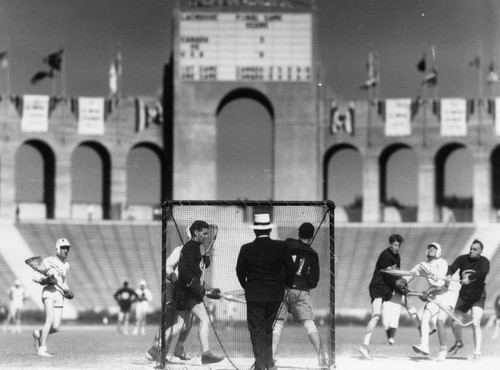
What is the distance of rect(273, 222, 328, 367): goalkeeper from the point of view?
14664mm

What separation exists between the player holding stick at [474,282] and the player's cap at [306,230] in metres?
2.97

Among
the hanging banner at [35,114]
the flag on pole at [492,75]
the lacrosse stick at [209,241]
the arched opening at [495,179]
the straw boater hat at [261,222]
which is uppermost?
the flag on pole at [492,75]

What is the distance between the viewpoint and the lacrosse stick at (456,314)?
16828 mm

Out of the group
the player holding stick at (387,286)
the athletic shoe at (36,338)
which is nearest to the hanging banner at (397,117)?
the player holding stick at (387,286)

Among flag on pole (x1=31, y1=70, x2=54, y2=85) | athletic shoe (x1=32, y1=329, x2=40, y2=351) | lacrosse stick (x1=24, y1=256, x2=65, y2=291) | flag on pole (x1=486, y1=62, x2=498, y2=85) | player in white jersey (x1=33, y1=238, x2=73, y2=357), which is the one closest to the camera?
lacrosse stick (x1=24, y1=256, x2=65, y2=291)

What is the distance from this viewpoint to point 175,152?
55938 millimetres

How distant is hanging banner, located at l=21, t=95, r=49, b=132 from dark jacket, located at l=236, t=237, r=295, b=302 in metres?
43.5

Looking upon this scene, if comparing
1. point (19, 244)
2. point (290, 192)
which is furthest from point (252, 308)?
point (290, 192)

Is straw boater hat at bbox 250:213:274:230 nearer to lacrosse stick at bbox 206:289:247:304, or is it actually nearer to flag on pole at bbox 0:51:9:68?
lacrosse stick at bbox 206:289:247:304

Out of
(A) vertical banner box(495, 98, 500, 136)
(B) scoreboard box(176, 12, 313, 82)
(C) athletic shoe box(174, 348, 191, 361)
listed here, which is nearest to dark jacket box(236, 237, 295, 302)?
(C) athletic shoe box(174, 348, 191, 361)

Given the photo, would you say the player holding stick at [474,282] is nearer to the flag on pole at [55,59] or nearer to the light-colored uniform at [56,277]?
the light-colored uniform at [56,277]

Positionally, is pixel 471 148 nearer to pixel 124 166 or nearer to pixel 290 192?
pixel 290 192

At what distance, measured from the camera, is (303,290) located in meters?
14.8

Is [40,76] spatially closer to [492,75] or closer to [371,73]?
[371,73]
